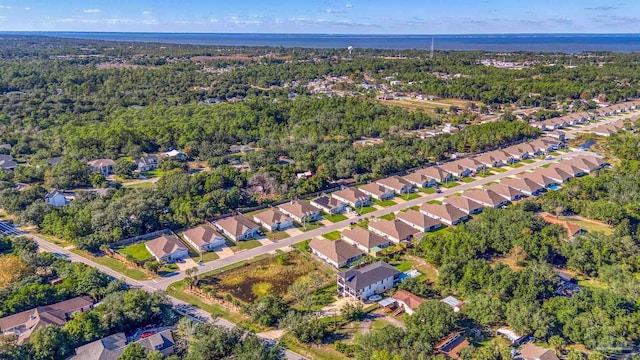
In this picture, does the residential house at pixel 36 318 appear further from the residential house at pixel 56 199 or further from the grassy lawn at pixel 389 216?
the grassy lawn at pixel 389 216

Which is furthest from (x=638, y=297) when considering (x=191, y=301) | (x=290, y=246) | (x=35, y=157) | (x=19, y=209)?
(x=35, y=157)

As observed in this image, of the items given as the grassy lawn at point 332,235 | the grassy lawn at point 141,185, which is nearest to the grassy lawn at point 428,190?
the grassy lawn at point 332,235

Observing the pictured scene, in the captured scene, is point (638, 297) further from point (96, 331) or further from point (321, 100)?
point (321, 100)

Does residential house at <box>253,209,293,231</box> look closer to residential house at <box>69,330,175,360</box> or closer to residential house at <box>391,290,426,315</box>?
residential house at <box>391,290,426,315</box>

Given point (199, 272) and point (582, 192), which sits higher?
point (582, 192)

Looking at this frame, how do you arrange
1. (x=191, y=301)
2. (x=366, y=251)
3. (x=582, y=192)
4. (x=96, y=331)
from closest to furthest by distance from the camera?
1. (x=96, y=331)
2. (x=191, y=301)
3. (x=366, y=251)
4. (x=582, y=192)
